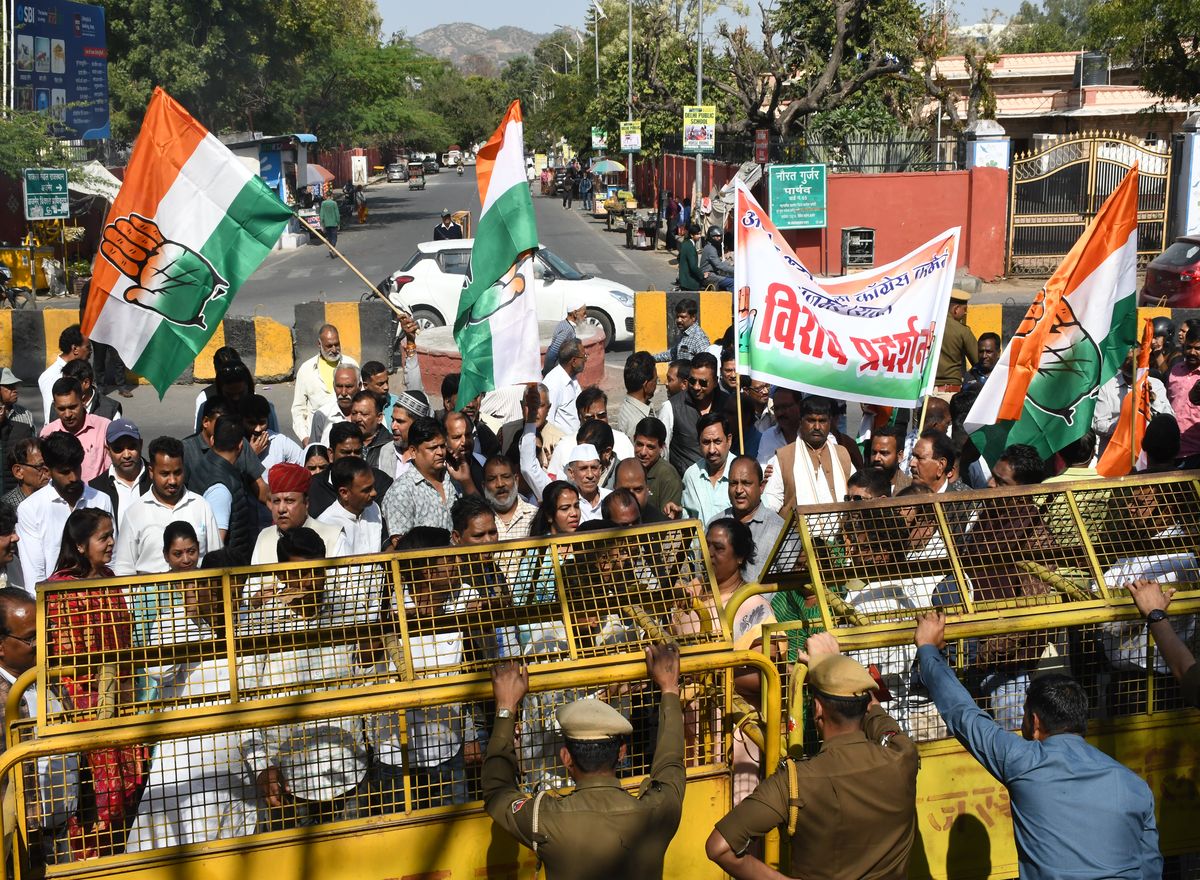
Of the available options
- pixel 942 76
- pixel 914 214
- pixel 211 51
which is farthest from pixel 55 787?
pixel 211 51

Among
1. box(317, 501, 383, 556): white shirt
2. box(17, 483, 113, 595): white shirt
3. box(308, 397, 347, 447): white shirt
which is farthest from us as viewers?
box(308, 397, 347, 447): white shirt

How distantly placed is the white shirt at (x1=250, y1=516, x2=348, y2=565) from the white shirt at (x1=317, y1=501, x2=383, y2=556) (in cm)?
5

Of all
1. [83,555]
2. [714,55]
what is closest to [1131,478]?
[83,555]

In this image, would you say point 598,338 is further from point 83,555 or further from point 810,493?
point 83,555

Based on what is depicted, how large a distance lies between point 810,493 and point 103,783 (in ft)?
14.2

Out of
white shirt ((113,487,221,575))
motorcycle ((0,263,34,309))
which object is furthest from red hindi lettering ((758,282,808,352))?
motorcycle ((0,263,34,309))

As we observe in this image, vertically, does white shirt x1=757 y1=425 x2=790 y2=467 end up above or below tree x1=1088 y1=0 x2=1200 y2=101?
below

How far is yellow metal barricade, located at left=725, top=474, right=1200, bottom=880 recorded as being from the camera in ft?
14.6

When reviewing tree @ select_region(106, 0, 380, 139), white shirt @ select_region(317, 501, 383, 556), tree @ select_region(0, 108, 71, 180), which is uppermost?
tree @ select_region(106, 0, 380, 139)

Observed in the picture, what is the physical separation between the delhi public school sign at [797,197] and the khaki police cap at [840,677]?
70.3 feet

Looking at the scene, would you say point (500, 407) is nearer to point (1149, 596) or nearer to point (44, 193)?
point (1149, 596)

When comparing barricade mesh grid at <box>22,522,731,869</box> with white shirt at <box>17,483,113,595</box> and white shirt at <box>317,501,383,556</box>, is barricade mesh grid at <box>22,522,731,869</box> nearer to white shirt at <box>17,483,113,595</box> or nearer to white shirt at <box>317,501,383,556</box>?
white shirt at <box>317,501,383,556</box>

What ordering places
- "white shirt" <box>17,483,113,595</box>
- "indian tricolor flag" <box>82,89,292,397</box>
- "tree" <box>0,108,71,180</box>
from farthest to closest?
"tree" <box>0,108,71,180</box> → "indian tricolor flag" <box>82,89,292,397</box> → "white shirt" <box>17,483,113,595</box>

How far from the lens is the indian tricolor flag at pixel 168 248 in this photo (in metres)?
7.08
